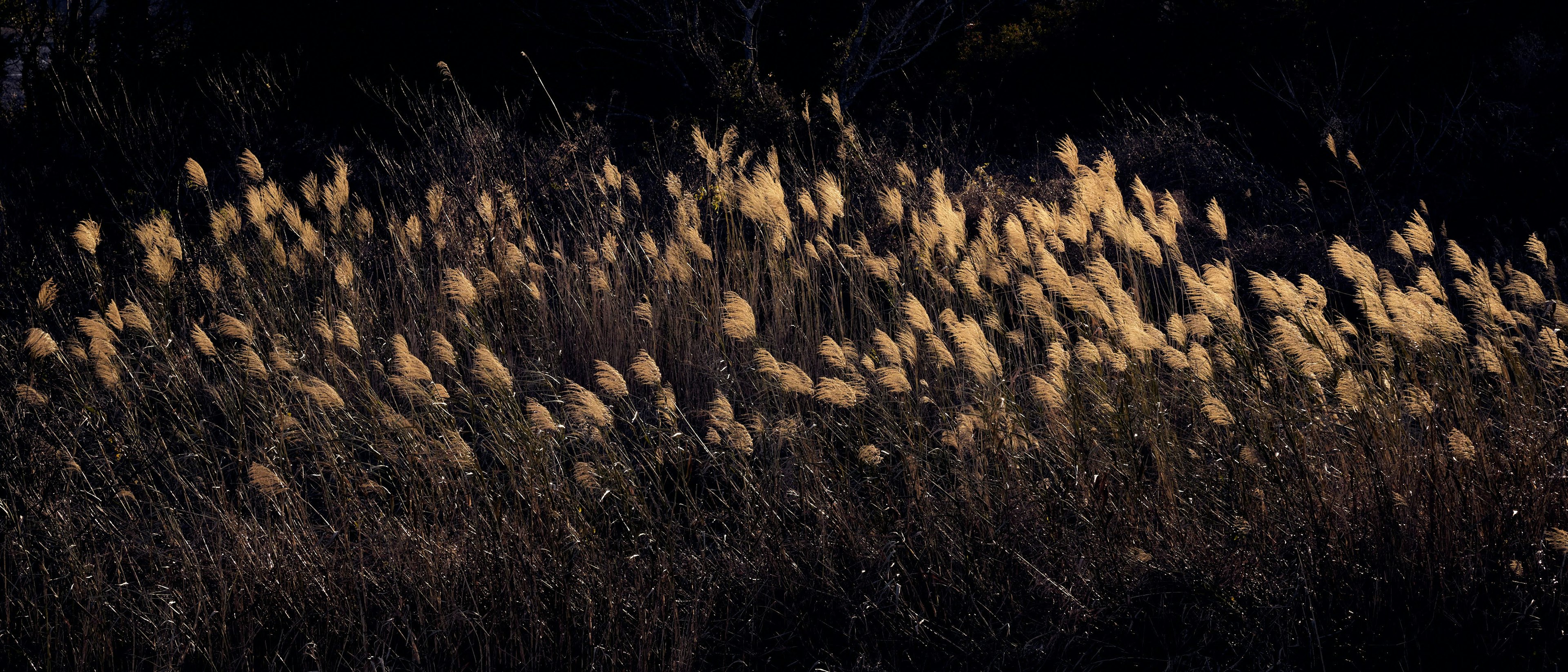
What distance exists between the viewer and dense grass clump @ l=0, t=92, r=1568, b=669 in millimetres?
2639

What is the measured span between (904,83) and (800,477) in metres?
8.86

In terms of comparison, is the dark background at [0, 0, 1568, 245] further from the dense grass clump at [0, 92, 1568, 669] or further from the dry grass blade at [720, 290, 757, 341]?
the dry grass blade at [720, 290, 757, 341]

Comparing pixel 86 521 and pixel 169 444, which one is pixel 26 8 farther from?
pixel 86 521

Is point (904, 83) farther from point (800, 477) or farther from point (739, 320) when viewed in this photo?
point (800, 477)

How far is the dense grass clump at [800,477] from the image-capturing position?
104 inches

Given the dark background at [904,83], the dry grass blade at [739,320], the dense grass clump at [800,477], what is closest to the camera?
the dense grass clump at [800,477]

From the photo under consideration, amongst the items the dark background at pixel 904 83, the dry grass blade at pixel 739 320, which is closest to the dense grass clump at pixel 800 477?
the dry grass blade at pixel 739 320

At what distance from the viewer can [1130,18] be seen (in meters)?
10.4

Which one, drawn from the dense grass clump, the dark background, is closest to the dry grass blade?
the dense grass clump

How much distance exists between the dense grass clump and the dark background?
3.16m

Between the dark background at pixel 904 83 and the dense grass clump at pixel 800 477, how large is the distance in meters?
3.16

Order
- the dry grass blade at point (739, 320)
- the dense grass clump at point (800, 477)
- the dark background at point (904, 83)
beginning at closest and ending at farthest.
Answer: the dense grass clump at point (800, 477) → the dry grass blade at point (739, 320) → the dark background at point (904, 83)

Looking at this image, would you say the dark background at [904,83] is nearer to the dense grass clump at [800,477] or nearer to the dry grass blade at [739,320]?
the dense grass clump at [800,477]

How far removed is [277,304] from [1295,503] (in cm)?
482
